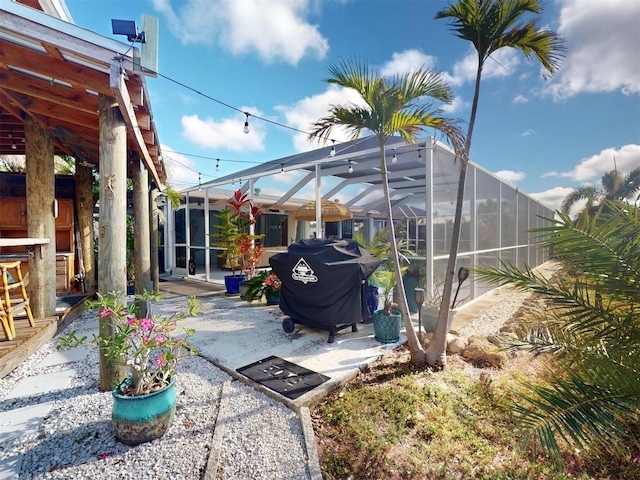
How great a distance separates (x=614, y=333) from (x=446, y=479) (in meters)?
1.38

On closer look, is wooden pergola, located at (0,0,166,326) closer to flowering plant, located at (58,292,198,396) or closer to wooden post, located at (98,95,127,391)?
wooden post, located at (98,95,127,391)

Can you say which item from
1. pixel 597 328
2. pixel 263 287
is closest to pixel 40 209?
pixel 263 287

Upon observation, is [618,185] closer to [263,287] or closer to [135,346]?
[263,287]

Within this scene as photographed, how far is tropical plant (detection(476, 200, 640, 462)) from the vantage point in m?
1.34

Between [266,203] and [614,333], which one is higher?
[266,203]

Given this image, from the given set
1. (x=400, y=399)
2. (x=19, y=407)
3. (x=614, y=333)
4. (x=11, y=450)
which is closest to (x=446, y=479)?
(x=400, y=399)

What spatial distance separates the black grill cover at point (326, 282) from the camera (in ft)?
12.5

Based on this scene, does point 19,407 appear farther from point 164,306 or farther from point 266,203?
point 266,203

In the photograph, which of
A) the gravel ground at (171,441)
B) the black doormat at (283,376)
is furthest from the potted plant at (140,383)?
the black doormat at (283,376)

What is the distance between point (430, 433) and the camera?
222 centimetres

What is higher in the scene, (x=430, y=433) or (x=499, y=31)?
(x=499, y=31)

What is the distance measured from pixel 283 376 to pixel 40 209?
164 inches

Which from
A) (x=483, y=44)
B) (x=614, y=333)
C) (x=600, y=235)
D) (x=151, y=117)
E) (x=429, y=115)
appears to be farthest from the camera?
(x=151, y=117)

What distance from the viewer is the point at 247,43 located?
22.7ft
